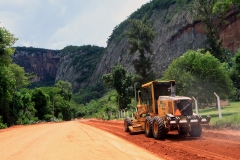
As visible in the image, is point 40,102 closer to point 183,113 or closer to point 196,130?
point 183,113

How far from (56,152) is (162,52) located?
306 ft

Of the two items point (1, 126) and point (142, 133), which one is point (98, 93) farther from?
point (142, 133)

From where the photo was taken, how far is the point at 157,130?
12.6 m

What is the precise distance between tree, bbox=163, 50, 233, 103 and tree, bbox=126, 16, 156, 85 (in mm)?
24032

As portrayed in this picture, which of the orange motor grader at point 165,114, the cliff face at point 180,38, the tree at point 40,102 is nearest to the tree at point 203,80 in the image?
the orange motor grader at point 165,114

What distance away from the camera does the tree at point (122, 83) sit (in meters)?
48.1

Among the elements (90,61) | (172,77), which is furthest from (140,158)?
(90,61)

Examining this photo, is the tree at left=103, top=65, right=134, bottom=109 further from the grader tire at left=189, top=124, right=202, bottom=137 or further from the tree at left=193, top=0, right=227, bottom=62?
the grader tire at left=189, top=124, right=202, bottom=137

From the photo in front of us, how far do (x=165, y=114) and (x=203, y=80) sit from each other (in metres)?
11.2

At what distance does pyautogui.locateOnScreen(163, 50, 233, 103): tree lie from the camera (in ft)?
74.5

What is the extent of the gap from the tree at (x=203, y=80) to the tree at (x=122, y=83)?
77.1 ft

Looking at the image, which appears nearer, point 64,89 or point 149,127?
point 149,127

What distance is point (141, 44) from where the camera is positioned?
165 feet

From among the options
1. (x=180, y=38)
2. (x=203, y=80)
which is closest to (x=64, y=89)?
(x=180, y=38)
